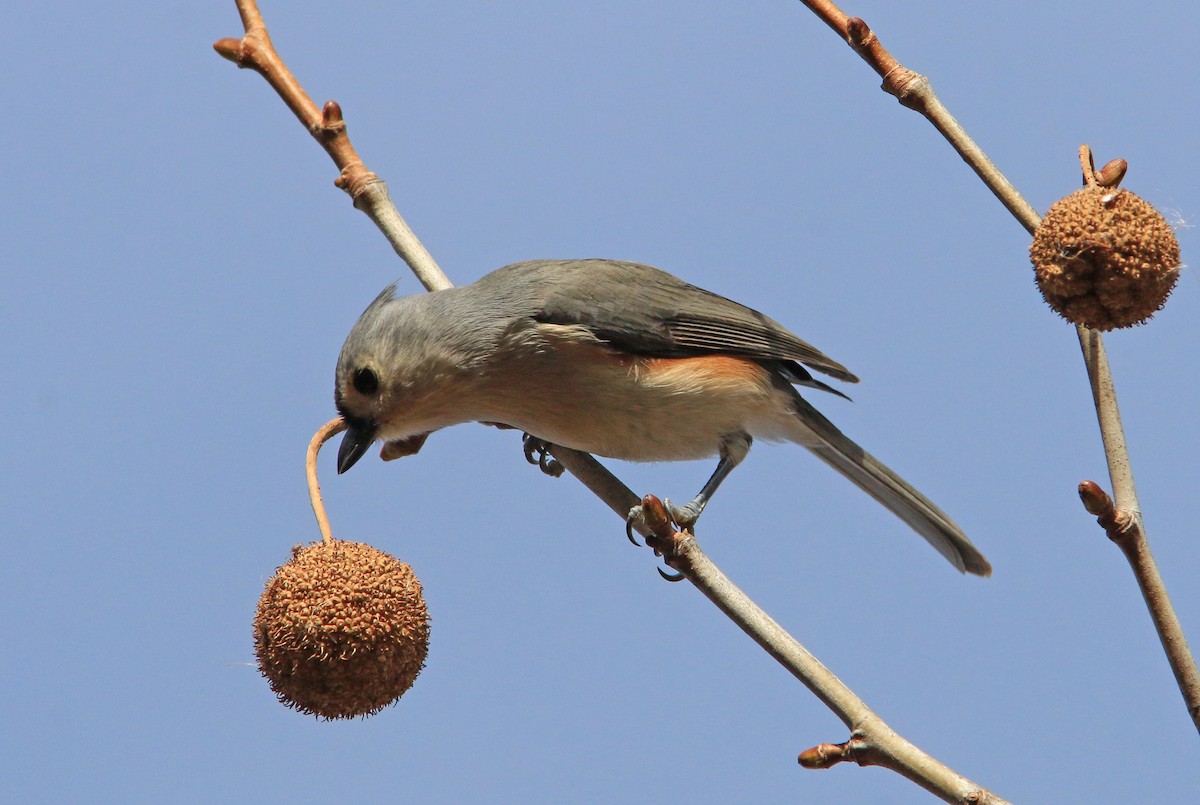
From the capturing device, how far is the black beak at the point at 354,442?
482 centimetres

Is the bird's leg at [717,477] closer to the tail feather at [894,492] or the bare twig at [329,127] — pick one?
the tail feather at [894,492]

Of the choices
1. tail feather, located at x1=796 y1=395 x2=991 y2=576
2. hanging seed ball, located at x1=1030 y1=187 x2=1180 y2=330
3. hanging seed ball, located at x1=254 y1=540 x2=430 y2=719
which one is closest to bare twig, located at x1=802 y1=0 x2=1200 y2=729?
hanging seed ball, located at x1=1030 y1=187 x2=1180 y2=330

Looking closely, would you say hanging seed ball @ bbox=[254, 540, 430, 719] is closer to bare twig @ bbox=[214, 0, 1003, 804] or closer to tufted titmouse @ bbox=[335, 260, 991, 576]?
bare twig @ bbox=[214, 0, 1003, 804]

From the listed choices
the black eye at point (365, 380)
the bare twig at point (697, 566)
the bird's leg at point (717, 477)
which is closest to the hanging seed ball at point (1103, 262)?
the bare twig at point (697, 566)

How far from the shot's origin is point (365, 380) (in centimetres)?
481

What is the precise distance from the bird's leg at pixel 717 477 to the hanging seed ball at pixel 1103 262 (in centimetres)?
199

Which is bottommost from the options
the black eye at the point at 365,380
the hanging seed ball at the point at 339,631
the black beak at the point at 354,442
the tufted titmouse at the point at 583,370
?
the hanging seed ball at the point at 339,631

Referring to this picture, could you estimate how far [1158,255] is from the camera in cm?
317

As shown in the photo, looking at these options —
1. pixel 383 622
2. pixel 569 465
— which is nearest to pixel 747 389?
pixel 569 465

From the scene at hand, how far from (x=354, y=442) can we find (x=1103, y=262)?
303cm

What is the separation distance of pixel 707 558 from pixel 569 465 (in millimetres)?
1338

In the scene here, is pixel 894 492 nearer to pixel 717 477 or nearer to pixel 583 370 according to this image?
pixel 717 477

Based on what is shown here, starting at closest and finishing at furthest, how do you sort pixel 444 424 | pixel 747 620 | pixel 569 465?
1. pixel 747 620
2. pixel 569 465
3. pixel 444 424

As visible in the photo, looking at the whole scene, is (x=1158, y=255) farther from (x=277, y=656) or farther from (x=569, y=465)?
(x=277, y=656)
